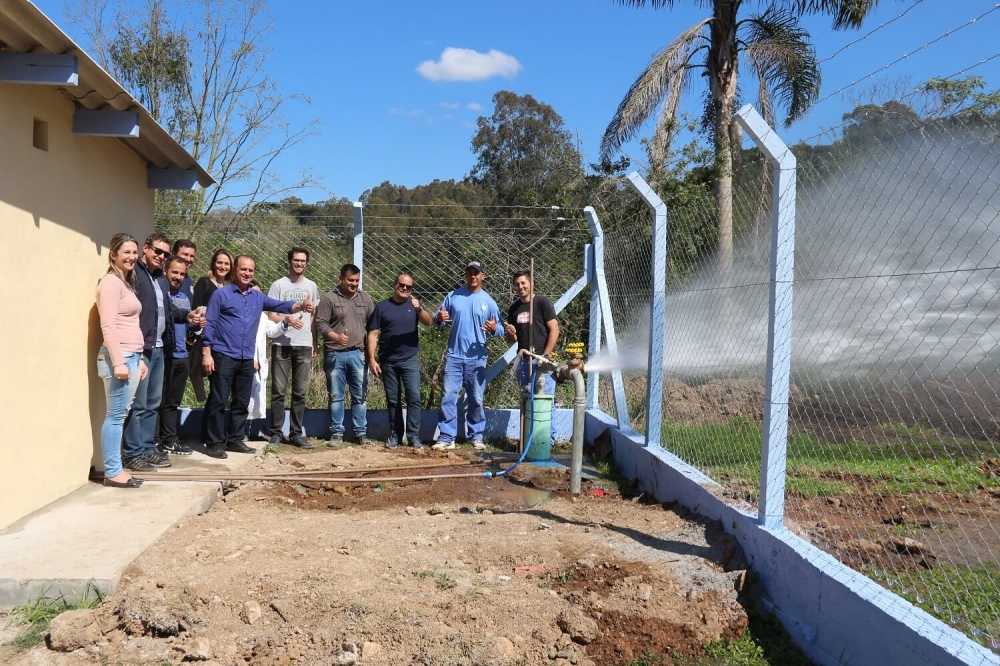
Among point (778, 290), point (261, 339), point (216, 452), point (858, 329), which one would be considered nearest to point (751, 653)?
point (778, 290)

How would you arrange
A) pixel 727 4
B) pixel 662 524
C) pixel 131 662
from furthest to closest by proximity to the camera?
pixel 727 4 < pixel 662 524 < pixel 131 662

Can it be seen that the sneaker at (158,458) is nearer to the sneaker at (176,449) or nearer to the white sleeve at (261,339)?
the sneaker at (176,449)

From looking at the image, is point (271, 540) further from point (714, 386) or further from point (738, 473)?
point (714, 386)

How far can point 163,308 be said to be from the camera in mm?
6438

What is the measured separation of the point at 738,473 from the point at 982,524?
1.56 metres

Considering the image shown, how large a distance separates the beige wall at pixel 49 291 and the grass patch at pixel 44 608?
3.27 feet

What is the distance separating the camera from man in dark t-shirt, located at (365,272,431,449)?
812 centimetres

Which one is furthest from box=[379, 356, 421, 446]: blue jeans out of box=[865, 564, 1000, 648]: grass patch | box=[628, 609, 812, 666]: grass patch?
box=[865, 564, 1000, 648]: grass patch

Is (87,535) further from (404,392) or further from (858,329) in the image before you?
(858,329)

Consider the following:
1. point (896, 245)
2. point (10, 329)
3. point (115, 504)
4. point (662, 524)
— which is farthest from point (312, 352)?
point (896, 245)

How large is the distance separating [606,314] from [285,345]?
3.17m

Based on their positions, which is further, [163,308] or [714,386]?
[714,386]

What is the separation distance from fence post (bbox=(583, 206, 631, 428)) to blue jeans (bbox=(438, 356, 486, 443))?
4.30 feet

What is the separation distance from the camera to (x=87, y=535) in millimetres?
4723
